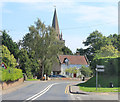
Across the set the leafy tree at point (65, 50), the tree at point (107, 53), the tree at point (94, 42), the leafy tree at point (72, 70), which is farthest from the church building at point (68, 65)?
the leafy tree at point (65, 50)

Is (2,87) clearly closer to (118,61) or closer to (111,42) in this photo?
(118,61)

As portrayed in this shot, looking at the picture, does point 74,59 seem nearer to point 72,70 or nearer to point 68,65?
point 68,65

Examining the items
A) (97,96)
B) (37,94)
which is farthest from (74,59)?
(97,96)

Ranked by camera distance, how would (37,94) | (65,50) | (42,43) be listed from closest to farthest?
(37,94), (42,43), (65,50)

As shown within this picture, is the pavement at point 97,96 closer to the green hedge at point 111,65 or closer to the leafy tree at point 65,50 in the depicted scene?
the green hedge at point 111,65

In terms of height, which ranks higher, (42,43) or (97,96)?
(42,43)

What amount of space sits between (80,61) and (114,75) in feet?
178

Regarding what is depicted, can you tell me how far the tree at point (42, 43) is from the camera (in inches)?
2739

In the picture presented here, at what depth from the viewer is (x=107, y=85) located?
37.3 metres

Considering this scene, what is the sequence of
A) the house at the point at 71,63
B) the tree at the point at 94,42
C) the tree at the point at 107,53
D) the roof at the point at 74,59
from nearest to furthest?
the tree at the point at 107,53
the house at the point at 71,63
the roof at the point at 74,59
the tree at the point at 94,42

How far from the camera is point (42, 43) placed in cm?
6988

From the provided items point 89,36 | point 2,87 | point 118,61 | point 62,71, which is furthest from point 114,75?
point 89,36

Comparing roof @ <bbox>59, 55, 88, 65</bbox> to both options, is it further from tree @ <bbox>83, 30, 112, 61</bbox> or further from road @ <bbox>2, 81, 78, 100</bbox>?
road @ <bbox>2, 81, 78, 100</bbox>

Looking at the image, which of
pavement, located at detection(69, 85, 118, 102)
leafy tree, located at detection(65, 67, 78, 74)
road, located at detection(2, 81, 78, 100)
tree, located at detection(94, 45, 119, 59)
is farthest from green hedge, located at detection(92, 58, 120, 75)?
leafy tree, located at detection(65, 67, 78, 74)
